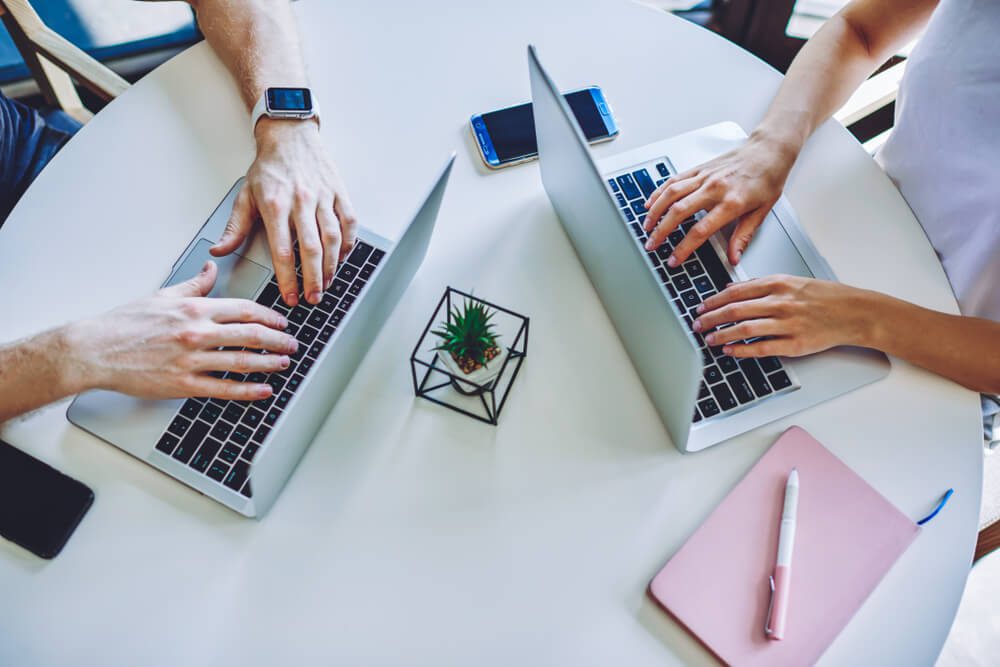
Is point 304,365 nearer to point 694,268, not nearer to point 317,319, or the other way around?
point 317,319

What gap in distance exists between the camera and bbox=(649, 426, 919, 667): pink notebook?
0.80 meters

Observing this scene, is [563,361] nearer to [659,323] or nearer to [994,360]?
[659,323]

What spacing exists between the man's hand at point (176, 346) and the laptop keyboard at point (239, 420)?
19mm

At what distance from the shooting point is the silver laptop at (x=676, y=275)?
0.77 m

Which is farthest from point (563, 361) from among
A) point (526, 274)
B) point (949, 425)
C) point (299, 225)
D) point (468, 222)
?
point (949, 425)

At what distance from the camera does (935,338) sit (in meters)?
0.94

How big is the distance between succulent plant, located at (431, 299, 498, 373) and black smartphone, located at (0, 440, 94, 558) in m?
0.47

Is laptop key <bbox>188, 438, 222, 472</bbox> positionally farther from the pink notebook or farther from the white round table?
the pink notebook

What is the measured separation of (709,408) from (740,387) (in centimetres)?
5

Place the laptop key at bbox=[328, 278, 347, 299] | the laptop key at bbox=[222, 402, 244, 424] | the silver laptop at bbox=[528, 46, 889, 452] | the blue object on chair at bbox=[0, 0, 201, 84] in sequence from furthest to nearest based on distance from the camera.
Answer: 1. the blue object on chair at bbox=[0, 0, 201, 84]
2. the laptop key at bbox=[328, 278, 347, 299]
3. the laptop key at bbox=[222, 402, 244, 424]
4. the silver laptop at bbox=[528, 46, 889, 452]

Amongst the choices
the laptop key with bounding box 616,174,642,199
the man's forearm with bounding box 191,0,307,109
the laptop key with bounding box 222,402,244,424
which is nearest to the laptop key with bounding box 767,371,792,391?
the laptop key with bounding box 616,174,642,199

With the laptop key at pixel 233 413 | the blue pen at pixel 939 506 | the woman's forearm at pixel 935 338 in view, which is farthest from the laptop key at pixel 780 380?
the laptop key at pixel 233 413

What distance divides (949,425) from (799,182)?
0.41 m

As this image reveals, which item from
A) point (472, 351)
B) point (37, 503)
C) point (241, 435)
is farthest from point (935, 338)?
A: point (37, 503)
